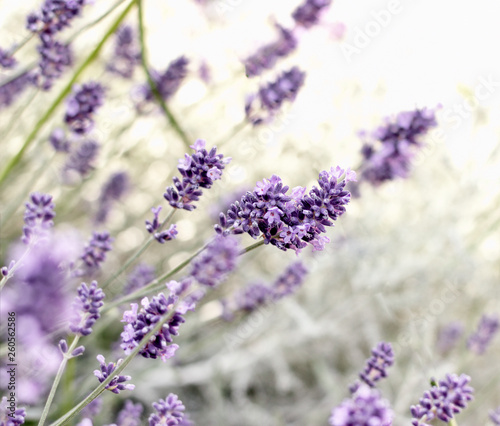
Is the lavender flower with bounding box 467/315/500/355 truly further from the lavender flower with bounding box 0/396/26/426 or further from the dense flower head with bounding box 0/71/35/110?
the dense flower head with bounding box 0/71/35/110

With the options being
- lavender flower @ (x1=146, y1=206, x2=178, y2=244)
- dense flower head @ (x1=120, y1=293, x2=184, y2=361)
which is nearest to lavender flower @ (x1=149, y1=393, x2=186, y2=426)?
dense flower head @ (x1=120, y1=293, x2=184, y2=361)

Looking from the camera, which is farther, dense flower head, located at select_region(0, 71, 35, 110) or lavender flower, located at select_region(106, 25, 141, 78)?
lavender flower, located at select_region(106, 25, 141, 78)

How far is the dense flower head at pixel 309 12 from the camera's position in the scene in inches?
72.5

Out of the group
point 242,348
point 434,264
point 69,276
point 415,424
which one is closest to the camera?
point 415,424

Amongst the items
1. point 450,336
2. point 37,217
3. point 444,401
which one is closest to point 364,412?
point 444,401

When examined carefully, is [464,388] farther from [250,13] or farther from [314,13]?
[250,13]

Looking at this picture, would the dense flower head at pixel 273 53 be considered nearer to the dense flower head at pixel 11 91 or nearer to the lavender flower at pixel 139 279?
the lavender flower at pixel 139 279

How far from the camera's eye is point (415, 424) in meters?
0.88

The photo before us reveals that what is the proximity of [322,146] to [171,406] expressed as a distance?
8.31 ft

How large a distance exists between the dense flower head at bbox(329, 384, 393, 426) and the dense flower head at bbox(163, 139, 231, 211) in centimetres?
49

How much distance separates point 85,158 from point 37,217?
38.5 inches

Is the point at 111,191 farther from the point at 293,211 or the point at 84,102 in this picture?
the point at 293,211

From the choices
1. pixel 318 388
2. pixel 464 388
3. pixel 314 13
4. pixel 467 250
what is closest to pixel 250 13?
pixel 314 13

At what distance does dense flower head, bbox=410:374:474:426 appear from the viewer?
919 millimetres
